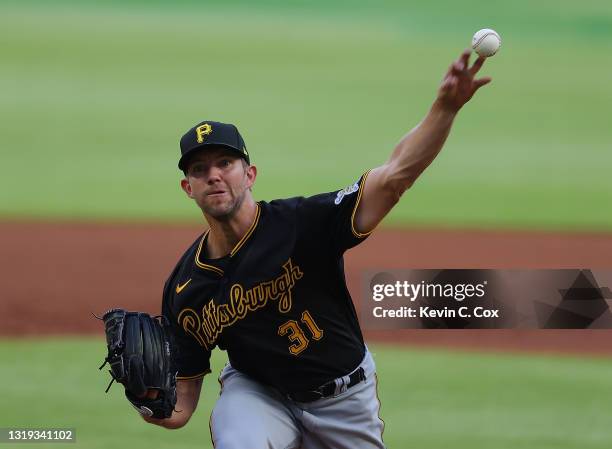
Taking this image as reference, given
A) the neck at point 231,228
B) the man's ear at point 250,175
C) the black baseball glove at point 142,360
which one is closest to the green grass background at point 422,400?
the black baseball glove at point 142,360

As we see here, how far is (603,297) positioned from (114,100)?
20.3 feet

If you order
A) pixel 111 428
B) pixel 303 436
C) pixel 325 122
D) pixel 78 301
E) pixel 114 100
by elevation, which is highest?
pixel 114 100

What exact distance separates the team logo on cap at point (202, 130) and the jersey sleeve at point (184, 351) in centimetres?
57

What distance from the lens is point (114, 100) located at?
11.8m

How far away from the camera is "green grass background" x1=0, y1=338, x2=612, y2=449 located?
546 cm

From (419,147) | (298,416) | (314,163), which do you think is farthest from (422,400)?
(314,163)

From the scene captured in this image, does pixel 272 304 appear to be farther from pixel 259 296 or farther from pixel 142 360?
pixel 142 360

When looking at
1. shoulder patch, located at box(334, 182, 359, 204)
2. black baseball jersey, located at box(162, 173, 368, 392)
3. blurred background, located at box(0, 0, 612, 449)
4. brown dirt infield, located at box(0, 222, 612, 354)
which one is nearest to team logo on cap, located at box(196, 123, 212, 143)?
black baseball jersey, located at box(162, 173, 368, 392)

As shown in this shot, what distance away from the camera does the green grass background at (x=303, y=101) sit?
1033 cm

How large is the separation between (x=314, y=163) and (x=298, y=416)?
719cm

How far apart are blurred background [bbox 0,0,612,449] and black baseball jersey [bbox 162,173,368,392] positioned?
Answer: 212cm

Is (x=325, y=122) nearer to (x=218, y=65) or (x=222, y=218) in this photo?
(x=218, y=65)

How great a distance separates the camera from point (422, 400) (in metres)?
6.10

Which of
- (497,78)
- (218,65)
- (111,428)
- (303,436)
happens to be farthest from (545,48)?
(303,436)
